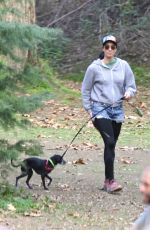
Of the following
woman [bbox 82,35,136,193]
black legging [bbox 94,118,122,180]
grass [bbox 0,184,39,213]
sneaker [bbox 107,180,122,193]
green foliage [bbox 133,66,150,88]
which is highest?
green foliage [bbox 133,66,150,88]

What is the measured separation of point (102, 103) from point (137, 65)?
14431 mm

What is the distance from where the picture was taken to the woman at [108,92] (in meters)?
8.68

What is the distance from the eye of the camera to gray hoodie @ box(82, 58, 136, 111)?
8719 millimetres

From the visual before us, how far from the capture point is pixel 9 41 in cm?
762

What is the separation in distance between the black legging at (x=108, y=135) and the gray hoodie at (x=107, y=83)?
10.1 inches

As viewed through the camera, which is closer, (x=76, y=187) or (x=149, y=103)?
(x=76, y=187)

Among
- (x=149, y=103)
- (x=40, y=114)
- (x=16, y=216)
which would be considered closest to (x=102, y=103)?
(x=16, y=216)

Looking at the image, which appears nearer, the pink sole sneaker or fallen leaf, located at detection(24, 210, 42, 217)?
fallen leaf, located at detection(24, 210, 42, 217)

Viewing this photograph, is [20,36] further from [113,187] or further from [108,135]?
[113,187]

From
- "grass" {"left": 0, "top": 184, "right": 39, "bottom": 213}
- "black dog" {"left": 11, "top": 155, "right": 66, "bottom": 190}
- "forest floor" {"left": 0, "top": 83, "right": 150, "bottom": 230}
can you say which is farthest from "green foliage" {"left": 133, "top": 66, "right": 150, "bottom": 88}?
"grass" {"left": 0, "top": 184, "right": 39, "bottom": 213}

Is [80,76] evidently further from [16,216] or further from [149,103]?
[16,216]

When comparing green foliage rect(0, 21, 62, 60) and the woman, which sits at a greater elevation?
green foliage rect(0, 21, 62, 60)

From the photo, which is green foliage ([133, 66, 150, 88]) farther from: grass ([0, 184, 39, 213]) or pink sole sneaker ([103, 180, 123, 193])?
grass ([0, 184, 39, 213])

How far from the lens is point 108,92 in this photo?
872 centimetres
